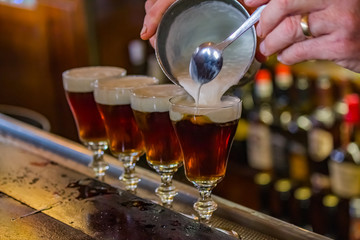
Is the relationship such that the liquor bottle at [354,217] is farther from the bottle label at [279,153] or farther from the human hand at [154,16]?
the human hand at [154,16]

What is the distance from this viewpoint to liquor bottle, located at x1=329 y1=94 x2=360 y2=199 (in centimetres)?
259

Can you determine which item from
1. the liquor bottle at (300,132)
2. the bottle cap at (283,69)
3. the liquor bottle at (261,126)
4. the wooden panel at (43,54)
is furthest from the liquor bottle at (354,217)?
the wooden panel at (43,54)

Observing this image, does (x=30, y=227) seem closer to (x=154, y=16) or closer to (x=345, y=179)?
(x=154, y=16)

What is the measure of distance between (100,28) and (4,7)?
32.3 inches

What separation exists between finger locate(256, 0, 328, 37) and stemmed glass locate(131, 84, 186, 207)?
315 mm

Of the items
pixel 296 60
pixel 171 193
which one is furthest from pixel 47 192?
pixel 296 60

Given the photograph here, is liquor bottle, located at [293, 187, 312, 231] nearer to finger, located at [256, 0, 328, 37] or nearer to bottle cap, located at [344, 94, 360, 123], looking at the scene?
bottle cap, located at [344, 94, 360, 123]

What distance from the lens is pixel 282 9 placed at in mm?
1223

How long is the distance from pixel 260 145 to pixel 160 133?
5.60 feet

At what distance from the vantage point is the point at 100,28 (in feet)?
14.3

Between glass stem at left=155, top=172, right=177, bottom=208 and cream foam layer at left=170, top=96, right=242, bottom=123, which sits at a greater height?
cream foam layer at left=170, top=96, right=242, bottom=123

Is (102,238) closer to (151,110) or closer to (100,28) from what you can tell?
(151,110)

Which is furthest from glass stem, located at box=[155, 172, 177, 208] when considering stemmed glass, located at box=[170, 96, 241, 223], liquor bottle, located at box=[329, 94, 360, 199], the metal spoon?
liquor bottle, located at box=[329, 94, 360, 199]

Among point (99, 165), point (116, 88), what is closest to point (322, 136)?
point (99, 165)
